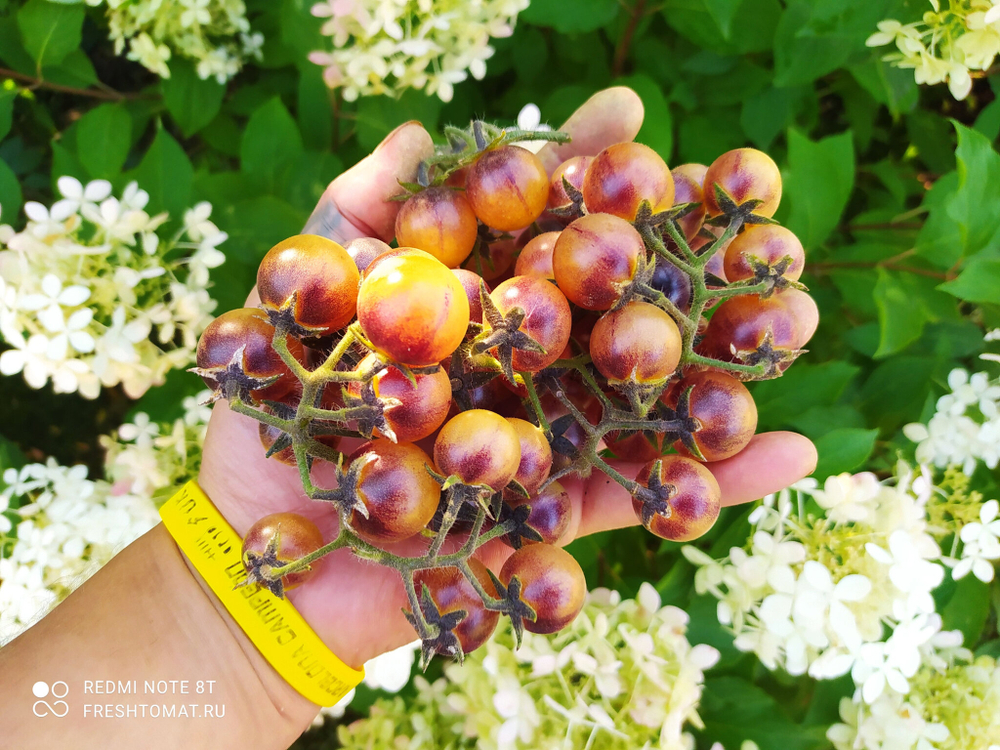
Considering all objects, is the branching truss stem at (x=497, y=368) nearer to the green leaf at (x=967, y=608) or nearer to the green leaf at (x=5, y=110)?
the green leaf at (x=967, y=608)

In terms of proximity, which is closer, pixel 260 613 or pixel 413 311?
pixel 413 311

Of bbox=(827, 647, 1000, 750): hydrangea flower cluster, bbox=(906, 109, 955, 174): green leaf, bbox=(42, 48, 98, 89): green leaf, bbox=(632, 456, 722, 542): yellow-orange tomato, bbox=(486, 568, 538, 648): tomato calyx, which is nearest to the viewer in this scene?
bbox=(486, 568, 538, 648): tomato calyx

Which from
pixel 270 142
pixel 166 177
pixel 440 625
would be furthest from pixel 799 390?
pixel 166 177

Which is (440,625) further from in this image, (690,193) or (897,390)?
(897,390)

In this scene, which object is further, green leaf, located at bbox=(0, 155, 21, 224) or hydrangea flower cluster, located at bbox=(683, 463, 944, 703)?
green leaf, located at bbox=(0, 155, 21, 224)

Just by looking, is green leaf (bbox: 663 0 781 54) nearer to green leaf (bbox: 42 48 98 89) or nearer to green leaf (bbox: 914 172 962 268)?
green leaf (bbox: 914 172 962 268)

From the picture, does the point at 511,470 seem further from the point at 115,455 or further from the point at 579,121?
the point at 115,455

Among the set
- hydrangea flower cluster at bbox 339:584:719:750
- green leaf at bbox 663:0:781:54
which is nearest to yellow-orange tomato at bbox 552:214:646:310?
hydrangea flower cluster at bbox 339:584:719:750

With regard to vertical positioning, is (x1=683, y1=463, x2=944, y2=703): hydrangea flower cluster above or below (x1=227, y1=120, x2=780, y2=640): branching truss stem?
below
